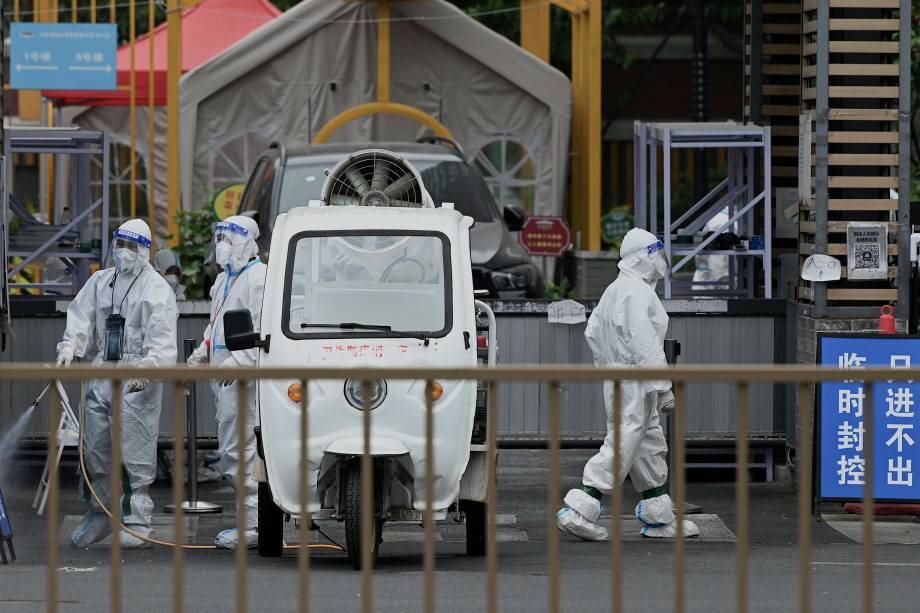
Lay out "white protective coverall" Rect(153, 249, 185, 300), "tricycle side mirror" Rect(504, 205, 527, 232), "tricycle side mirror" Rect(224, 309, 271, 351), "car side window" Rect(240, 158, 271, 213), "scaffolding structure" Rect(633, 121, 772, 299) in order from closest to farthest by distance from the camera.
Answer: "tricycle side mirror" Rect(224, 309, 271, 351)
"white protective coverall" Rect(153, 249, 185, 300)
"scaffolding structure" Rect(633, 121, 772, 299)
"car side window" Rect(240, 158, 271, 213)
"tricycle side mirror" Rect(504, 205, 527, 232)

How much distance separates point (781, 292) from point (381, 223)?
4911 mm

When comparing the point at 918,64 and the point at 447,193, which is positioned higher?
the point at 918,64

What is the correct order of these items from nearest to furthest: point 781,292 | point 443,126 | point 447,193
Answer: point 781,292 < point 447,193 < point 443,126

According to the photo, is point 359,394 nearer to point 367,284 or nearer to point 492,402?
point 367,284

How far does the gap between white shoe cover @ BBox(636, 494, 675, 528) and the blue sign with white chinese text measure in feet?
3.51

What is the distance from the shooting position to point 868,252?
11.2m

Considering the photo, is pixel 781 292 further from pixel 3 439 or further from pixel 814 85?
pixel 3 439

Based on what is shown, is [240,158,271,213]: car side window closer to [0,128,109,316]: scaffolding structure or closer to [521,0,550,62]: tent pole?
[0,128,109,316]: scaffolding structure

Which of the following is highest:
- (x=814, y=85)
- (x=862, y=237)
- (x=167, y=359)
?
(x=814, y=85)

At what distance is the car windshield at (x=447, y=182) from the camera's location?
13.5m

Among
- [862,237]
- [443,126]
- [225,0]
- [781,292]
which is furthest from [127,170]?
[862,237]

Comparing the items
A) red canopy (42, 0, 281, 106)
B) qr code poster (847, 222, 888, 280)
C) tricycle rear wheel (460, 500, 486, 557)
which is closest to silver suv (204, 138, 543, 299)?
qr code poster (847, 222, 888, 280)

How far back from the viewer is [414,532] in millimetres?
10062

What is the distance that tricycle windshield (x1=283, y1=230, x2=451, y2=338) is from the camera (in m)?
8.70
